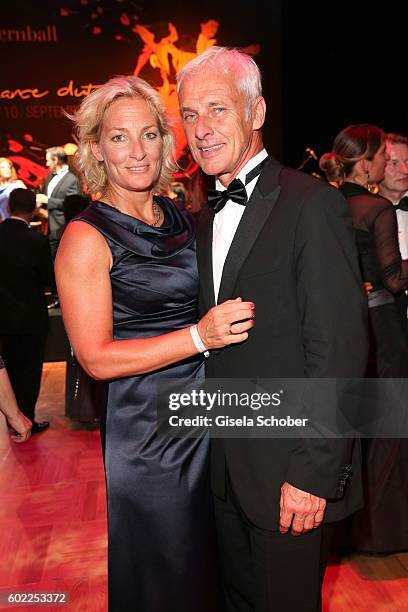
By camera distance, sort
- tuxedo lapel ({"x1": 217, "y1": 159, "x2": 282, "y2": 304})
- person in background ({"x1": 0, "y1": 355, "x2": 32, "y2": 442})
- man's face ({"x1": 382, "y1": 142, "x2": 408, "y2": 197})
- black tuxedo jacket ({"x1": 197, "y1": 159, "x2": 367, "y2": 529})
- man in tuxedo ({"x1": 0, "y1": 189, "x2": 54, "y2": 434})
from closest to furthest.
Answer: black tuxedo jacket ({"x1": 197, "y1": 159, "x2": 367, "y2": 529}), tuxedo lapel ({"x1": 217, "y1": 159, "x2": 282, "y2": 304}), person in background ({"x1": 0, "y1": 355, "x2": 32, "y2": 442}), man's face ({"x1": 382, "y1": 142, "x2": 408, "y2": 197}), man in tuxedo ({"x1": 0, "y1": 189, "x2": 54, "y2": 434})

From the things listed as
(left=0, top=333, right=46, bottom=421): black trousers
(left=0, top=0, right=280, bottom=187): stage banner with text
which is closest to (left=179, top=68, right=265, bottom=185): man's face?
(left=0, top=333, right=46, bottom=421): black trousers

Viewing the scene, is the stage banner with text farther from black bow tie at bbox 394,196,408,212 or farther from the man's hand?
the man's hand

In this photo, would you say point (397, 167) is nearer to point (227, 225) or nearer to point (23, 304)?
point (227, 225)

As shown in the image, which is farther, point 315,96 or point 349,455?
point 315,96

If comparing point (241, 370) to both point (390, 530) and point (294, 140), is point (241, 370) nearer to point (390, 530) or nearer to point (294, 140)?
point (390, 530)

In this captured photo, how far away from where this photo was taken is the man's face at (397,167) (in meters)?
3.34

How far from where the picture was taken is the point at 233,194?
167cm

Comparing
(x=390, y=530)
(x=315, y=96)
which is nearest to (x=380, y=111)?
(x=315, y=96)

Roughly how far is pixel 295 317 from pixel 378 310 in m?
1.45

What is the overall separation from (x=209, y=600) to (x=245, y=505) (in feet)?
1.58

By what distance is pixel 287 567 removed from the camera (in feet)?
5.40

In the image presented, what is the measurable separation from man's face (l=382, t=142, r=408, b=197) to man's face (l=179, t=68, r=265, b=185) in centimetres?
182

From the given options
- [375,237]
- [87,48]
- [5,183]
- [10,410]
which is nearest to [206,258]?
[10,410]

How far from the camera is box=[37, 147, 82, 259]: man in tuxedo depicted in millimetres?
7059
